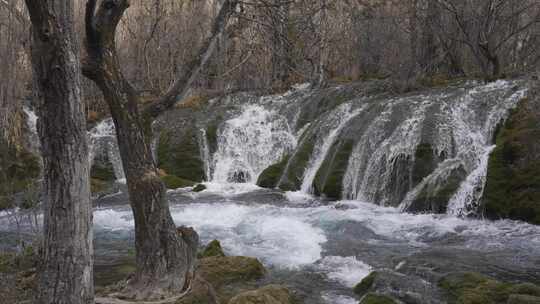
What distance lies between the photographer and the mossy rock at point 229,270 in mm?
6996

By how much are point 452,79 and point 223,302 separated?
43.9ft

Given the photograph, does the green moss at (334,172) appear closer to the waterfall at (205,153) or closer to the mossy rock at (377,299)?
the waterfall at (205,153)

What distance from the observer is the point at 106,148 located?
17.4m

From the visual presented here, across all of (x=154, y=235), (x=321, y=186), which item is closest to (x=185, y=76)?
(x=154, y=235)

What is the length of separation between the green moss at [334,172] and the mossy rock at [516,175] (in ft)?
11.8

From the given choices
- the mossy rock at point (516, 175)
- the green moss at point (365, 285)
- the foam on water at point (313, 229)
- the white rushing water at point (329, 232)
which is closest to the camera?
the green moss at point (365, 285)

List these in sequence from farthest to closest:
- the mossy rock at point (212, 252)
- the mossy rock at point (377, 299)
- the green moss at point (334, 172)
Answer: the green moss at point (334, 172), the mossy rock at point (212, 252), the mossy rock at point (377, 299)

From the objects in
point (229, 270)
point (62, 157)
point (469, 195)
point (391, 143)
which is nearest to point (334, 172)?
point (391, 143)

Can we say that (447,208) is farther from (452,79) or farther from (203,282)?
(452,79)

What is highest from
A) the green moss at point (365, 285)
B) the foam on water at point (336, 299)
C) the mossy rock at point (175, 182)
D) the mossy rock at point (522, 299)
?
the mossy rock at point (175, 182)

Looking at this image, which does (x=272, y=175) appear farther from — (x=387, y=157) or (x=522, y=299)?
(x=522, y=299)

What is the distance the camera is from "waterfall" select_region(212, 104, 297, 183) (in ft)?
52.4

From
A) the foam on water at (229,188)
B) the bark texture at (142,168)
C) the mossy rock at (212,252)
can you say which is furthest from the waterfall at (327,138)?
the bark texture at (142,168)

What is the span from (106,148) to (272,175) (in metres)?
6.33
